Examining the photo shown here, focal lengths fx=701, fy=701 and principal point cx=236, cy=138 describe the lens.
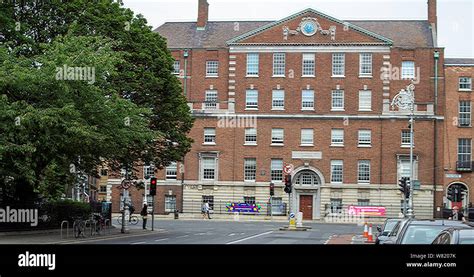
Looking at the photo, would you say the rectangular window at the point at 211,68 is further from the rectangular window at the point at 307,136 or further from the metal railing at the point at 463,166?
the metal railing at the point at 463,166

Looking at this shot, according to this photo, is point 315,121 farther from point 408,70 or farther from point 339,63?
point 408,70

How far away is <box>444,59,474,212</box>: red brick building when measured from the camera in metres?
35.7

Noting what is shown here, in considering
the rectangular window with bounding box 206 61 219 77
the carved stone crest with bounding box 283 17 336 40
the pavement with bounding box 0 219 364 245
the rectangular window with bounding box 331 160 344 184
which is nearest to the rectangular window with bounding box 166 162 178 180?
the rectangular window with bounding box 206 61 219 77

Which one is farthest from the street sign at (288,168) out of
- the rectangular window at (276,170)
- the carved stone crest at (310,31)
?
the carved stone crest at (310,31)

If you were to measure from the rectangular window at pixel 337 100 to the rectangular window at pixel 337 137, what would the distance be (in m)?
2.07

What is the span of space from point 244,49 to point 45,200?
36.4 metres

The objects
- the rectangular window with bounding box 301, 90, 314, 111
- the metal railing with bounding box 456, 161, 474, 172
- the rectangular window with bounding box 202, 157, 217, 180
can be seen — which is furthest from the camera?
the rectangular window with bounding box 202, 157, 217, 180

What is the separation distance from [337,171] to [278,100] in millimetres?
8712

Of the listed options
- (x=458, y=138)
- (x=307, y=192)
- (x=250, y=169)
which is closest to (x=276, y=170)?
(x=250, y=169)

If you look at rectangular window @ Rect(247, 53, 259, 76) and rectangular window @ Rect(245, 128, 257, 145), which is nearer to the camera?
rectangular window @ Rect(245, 128, 257, 145)

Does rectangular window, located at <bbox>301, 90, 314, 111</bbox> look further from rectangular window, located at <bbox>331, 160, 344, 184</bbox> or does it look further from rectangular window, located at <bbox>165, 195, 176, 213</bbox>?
rectangular window, located at <bbox>165, 195, 176, 213</bbox>

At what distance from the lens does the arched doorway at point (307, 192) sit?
219 ft

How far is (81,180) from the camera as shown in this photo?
1403 inches

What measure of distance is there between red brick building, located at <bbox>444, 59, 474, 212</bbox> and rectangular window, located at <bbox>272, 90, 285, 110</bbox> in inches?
619
